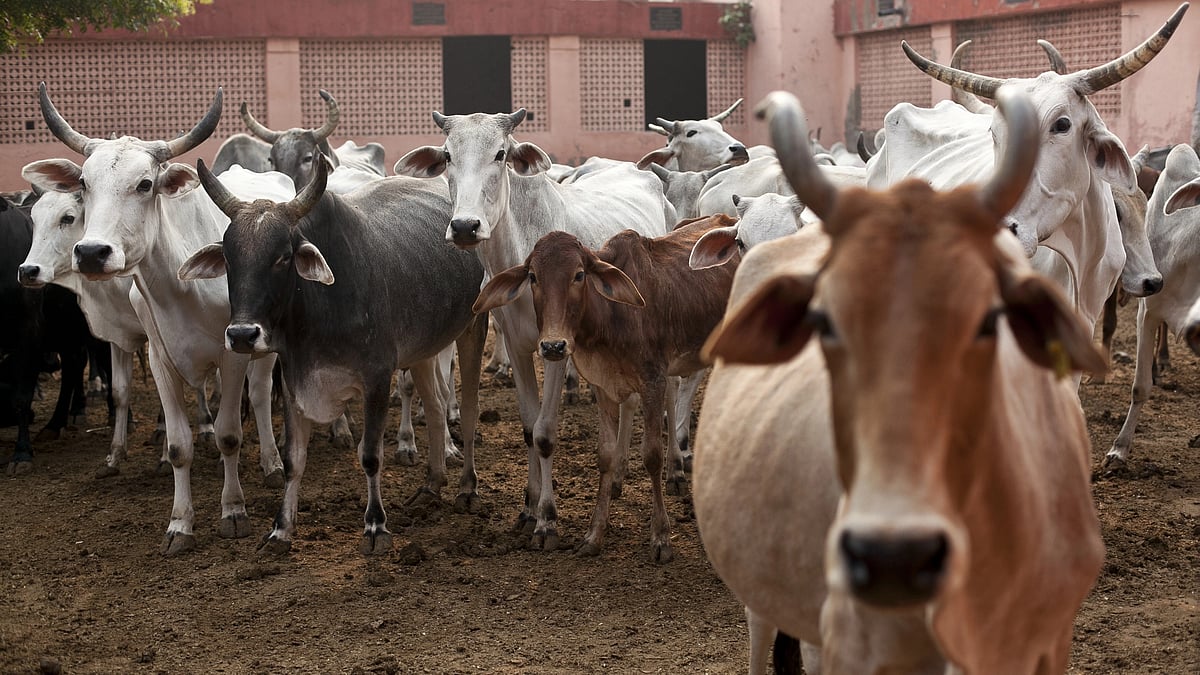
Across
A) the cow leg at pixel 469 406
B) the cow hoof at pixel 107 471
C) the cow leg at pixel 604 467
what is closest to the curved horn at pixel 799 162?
the cow leg at pixel 604 467

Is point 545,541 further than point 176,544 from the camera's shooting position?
No

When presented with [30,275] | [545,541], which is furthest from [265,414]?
[545,541]

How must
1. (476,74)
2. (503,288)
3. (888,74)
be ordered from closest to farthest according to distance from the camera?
(503,288) → (888,74) → (476,74)

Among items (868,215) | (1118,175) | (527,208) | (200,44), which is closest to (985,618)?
(868,215)

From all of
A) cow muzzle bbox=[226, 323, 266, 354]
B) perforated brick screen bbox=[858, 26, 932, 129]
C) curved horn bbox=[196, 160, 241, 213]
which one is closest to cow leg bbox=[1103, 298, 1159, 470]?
cow muzzle bbox=[226, 323, 266, 354]

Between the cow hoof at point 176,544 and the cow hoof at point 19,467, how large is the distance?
2107 mm

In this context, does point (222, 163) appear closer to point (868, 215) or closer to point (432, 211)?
point (432, 211)

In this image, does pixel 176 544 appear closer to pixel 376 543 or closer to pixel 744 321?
pixel 376 543

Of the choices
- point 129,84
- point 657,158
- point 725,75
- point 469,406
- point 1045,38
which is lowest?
point 469,406

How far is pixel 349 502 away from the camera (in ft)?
23.0

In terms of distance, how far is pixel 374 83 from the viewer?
20.7 meters

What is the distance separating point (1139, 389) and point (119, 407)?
603 cm

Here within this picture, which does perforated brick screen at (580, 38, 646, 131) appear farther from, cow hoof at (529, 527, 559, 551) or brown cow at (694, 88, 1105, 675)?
brown cow at (694, 88, 1105, 675)

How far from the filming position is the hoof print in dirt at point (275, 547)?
609 cm
